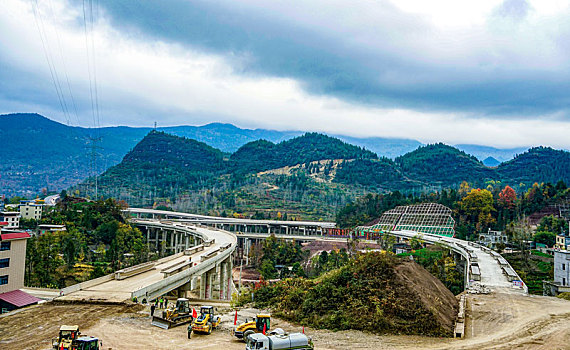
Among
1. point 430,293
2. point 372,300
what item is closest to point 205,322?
point 372,300

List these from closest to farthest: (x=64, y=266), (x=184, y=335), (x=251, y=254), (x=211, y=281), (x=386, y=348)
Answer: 1. (x=386, y=348)
2. (x=184, y=335)
3. (x=211, y=281)
4. (x=64, y=266)
5. (x=251, y=254)

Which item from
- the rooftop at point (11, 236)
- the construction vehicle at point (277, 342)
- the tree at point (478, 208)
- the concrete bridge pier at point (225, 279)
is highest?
the tree at point (478, 208)

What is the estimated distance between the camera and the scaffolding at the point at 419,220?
102688 mm

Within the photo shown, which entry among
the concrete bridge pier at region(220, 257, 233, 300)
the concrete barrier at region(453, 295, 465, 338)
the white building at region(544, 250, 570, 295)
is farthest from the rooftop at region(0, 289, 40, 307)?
the white building at region(544, 250, 570, 295)

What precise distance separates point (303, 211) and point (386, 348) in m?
141

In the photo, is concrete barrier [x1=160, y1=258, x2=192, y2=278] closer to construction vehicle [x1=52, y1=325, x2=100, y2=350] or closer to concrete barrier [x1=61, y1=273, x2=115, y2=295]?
concrete barrier [x1=61, y1=273, x2=115, y2=295]

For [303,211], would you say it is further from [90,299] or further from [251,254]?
[90,299]

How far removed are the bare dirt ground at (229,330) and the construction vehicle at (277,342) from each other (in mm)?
2525

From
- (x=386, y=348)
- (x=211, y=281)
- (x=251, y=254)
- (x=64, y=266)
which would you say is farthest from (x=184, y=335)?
(x=251, y=254)

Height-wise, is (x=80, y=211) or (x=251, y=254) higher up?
(x=80, y=211)

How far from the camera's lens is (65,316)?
28.3 meters

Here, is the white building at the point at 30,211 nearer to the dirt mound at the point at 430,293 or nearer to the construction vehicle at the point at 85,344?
the construction vehicle at the point at 85,344

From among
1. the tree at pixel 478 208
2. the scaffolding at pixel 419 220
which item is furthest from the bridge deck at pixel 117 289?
the tree at pixel 478 208

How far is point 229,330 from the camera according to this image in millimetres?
25625
